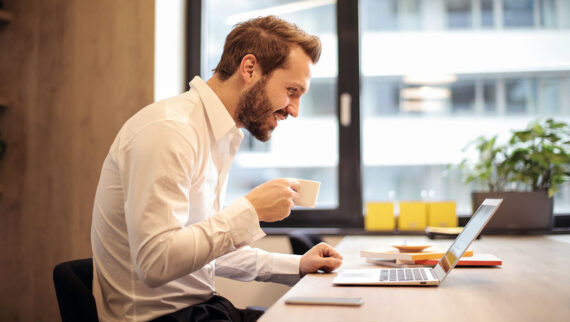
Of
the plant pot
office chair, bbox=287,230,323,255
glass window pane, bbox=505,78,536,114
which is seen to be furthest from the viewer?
glass window pane, bbox=505,78,536,114

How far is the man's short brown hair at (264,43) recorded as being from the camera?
1.43m

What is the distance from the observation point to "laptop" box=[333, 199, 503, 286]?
43.4 inches

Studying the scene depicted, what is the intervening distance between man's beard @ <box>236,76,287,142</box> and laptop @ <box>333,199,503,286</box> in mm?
495

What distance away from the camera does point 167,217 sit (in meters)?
1.03

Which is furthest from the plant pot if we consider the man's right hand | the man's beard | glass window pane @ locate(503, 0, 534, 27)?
the man's right hand

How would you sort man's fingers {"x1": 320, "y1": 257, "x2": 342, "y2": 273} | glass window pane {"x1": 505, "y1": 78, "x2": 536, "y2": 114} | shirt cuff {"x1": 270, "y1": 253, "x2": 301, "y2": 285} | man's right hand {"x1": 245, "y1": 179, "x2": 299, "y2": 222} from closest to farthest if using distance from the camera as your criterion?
1. man's right hand {"x1": 245, "y1": 179, "x2": 299, "y2": 222}
2. man's fingers {"x1": 320, "y1": 257, "x2": 342, "y2": 273}
3. shirt cuff {"x1": 270, "y1": 253, "x2": 301, "y2": 285}
4. glass window pane {"x1": 505, "y1": 78, "x2": 536, "y2": 114}

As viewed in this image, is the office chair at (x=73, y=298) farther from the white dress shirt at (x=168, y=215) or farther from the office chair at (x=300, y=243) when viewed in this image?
the office chair at (x=300, y=243)

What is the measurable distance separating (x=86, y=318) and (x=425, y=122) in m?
2.33

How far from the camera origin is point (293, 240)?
2174mm

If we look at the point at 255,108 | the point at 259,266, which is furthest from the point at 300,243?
the point at 255,108

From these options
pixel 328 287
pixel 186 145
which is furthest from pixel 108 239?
pixel 328 287

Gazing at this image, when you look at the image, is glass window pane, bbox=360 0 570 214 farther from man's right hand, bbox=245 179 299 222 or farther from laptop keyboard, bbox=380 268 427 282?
man's right hand, bbox=245 179 299 222

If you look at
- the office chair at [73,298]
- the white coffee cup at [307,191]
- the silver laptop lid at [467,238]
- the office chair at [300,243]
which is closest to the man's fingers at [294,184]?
the white coffee cup at [307,191]

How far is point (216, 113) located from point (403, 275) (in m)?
0.63
